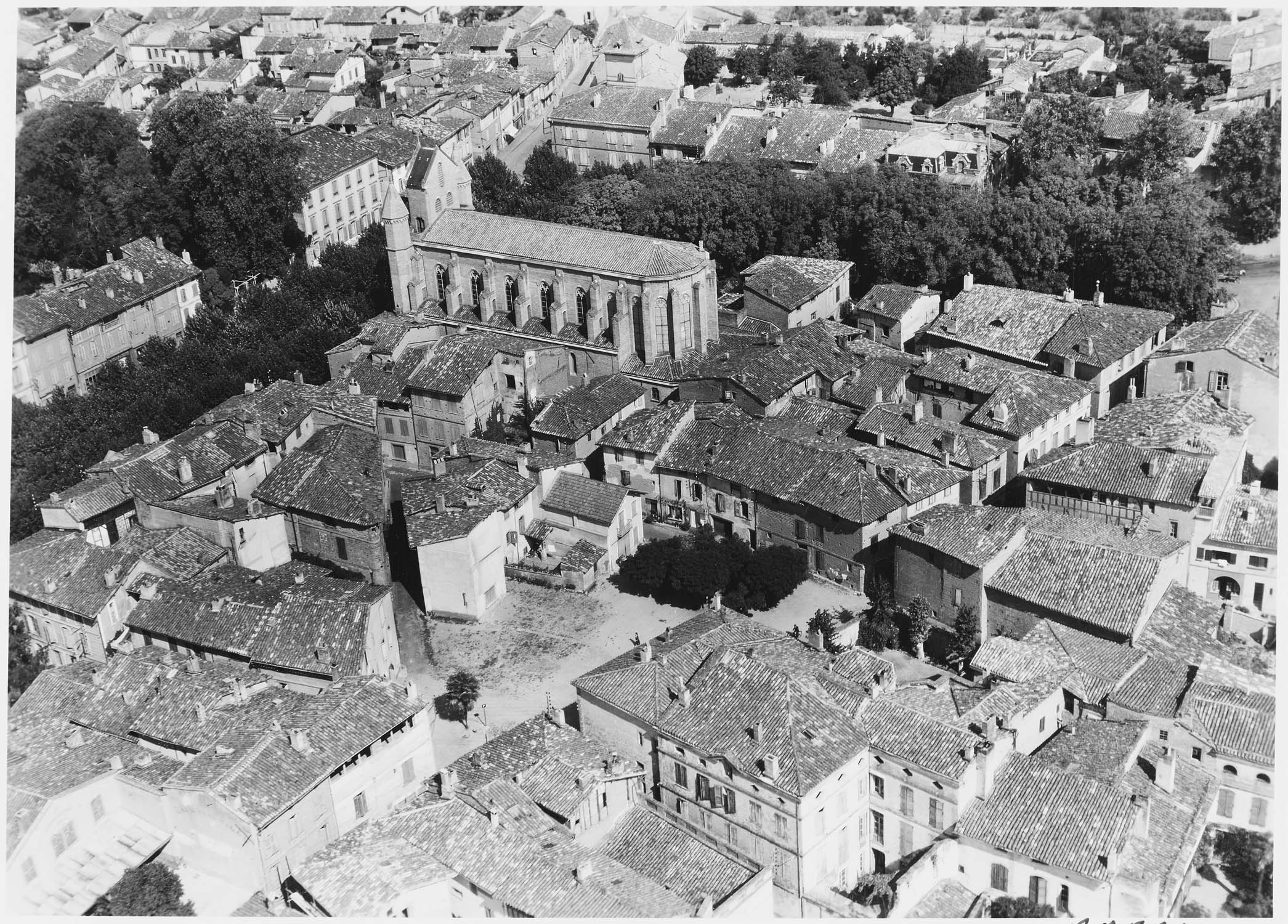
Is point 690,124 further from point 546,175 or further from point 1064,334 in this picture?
point 1064,334

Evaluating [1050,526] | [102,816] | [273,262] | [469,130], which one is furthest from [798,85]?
[102,816]

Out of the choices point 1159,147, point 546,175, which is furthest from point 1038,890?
point 546,175

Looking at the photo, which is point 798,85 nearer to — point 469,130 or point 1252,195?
point 469,130

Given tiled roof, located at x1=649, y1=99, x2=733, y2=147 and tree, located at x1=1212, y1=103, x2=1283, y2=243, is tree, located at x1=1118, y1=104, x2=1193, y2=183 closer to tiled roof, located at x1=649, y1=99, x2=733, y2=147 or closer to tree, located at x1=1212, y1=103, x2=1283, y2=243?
tree, located at x1=1212, y1=103, x2=1283, y2=243

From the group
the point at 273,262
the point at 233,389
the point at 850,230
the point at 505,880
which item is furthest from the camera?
the point at 273,262

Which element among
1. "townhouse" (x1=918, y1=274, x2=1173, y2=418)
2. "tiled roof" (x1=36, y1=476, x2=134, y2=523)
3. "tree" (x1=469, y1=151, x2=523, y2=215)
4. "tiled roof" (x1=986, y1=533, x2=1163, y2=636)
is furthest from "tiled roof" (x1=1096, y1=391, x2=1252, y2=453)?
"tree" (x1=469, y1=151, x2=523, y2=215)

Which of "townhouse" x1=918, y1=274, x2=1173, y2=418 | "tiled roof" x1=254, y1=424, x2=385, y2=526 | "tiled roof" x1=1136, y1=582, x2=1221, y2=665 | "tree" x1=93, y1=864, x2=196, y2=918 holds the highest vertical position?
"townhouse" x1=918, y1=274, x2=1173, y2=418

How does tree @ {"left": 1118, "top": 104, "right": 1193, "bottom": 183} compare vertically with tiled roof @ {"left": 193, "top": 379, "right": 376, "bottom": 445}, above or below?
above
